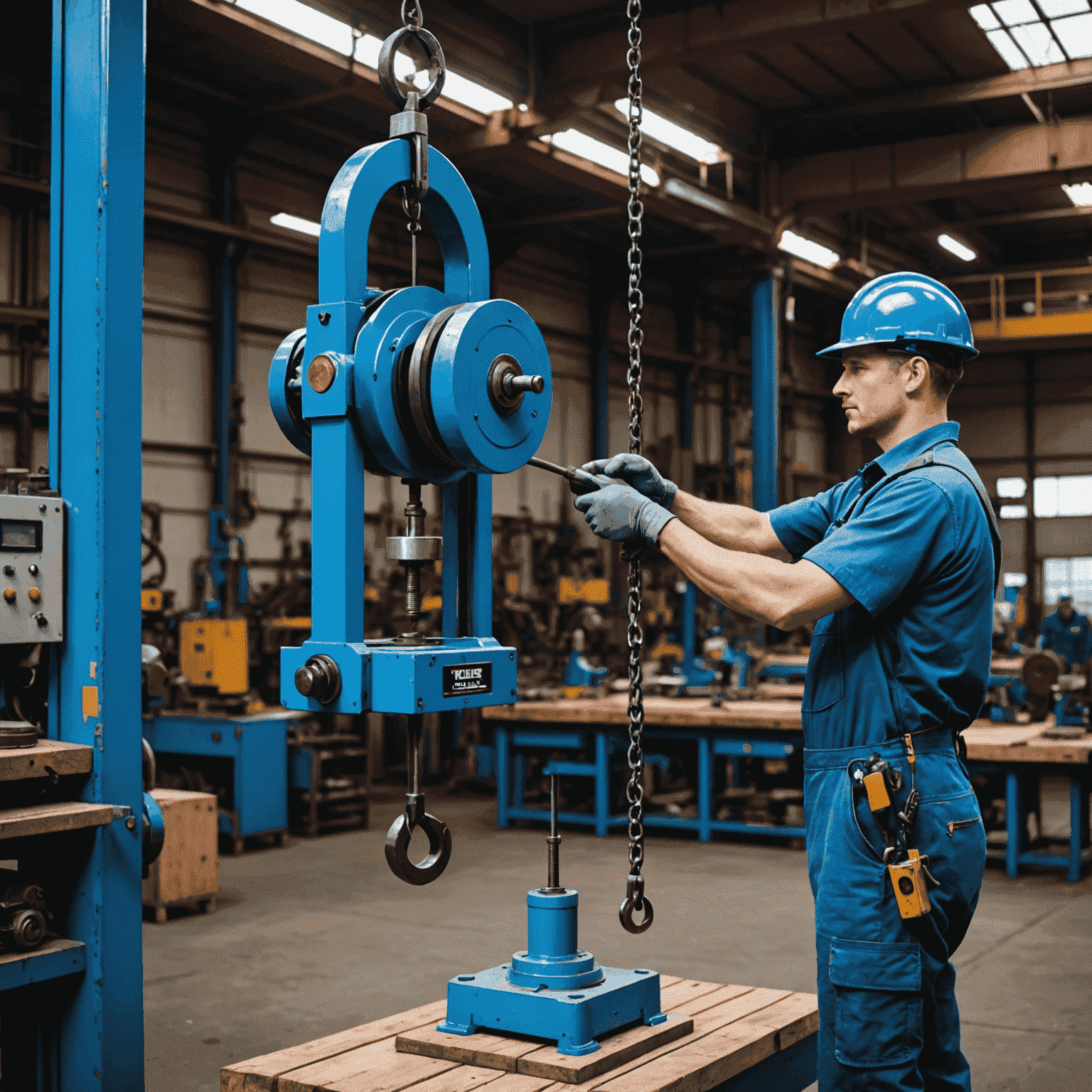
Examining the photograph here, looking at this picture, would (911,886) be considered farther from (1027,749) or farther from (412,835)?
(1027,749)

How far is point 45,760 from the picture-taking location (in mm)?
2779

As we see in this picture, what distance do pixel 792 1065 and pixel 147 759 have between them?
1778 millimetres

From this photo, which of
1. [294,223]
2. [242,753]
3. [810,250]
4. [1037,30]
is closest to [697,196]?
[1037,30]

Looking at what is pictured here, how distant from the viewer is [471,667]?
2131mm

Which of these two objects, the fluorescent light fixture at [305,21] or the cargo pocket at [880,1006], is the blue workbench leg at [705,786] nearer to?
the fluorescent light fixture at [305,21]

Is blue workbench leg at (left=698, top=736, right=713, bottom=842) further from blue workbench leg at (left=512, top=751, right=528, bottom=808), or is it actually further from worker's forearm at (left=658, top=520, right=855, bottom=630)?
worker's forearm at (left=658, top=520, right=855, bottom=630)

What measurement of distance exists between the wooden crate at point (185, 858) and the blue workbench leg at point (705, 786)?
3.08m

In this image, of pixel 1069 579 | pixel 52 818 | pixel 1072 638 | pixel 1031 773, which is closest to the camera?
pixel 52 818

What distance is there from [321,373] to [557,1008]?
3.65 ft

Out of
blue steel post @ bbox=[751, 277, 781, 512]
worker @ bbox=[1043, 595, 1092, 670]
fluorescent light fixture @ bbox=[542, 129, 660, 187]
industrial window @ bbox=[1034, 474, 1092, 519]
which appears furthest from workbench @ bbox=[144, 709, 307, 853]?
industrial window @ bbox=[1034, 474, 1092, 519]

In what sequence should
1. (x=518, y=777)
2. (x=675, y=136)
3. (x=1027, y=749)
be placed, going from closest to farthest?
(x=1027, y=749)
(x=518, y=777)
(x=675, y=136)

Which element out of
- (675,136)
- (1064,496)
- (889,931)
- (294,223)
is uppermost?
(675,136)

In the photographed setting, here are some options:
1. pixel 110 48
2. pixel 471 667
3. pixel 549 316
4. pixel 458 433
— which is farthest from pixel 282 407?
pixel 549 316

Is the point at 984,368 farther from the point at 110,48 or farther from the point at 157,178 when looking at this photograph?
the point at 110,48
